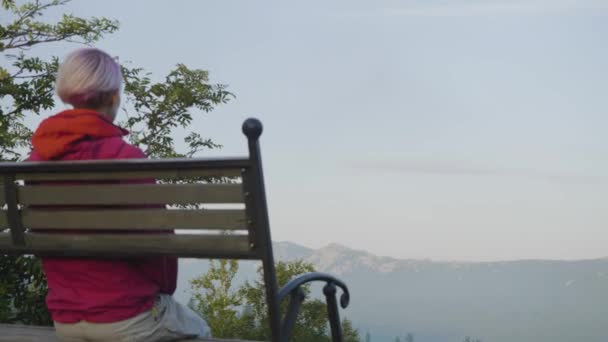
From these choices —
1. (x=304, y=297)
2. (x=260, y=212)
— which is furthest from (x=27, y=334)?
(x=260, y=212)

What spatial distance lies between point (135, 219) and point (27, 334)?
0.79 meters

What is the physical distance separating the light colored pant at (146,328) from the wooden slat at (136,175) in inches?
15.6

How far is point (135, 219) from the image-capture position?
3.00 m

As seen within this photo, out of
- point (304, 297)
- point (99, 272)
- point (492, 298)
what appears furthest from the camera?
point (492, 298)

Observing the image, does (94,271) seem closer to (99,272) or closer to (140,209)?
(99,272)

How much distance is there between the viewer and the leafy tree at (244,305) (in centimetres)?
1786

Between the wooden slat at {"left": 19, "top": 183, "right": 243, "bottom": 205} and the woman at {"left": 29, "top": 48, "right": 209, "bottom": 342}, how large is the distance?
0.35ft

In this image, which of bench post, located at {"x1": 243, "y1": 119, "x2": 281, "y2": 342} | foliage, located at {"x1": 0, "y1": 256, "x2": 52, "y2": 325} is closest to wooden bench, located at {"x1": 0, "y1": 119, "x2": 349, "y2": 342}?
bench post, located at {"x1": 243, "y1": 119, "x2": 281, "y2": 342}

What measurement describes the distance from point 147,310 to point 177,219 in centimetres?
30

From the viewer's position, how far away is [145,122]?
35.3 ft

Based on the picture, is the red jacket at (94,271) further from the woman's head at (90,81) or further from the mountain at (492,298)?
the mountain at (492,298)

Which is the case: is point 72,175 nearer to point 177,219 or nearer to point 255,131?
point 177,219

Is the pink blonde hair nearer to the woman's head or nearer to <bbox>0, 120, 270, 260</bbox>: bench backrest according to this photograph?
the woman's head

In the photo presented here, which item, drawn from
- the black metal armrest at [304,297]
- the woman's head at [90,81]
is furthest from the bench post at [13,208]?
the black metal armrest at [304,297]
